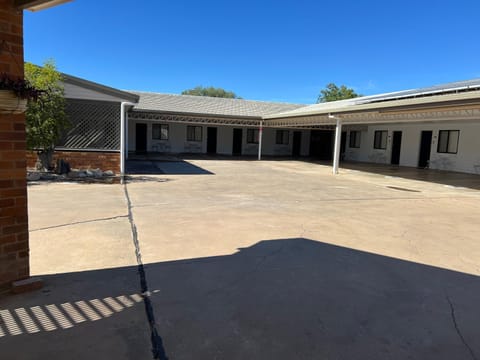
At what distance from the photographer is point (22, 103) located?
9.04ft

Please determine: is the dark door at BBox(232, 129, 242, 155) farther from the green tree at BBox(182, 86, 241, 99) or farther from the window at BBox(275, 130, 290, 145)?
the green tree at BBox(182, 86, 241, 99)

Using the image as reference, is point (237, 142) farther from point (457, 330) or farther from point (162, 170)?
point (457, 330)

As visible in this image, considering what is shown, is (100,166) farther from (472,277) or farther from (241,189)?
(472,277)

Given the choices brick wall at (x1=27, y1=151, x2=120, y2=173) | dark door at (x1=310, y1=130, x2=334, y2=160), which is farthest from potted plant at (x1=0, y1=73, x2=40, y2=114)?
dark door at (x1=310, y1=130, x2=334, y2=160)

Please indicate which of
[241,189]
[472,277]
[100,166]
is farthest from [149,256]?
[100,166]

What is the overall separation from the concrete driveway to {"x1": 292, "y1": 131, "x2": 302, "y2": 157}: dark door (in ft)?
70.9

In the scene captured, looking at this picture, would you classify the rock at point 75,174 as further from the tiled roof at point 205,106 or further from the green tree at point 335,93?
the green tree at point 335,93

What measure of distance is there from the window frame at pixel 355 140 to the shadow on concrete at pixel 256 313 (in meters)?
22.1

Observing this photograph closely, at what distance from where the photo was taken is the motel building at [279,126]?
39.9ft

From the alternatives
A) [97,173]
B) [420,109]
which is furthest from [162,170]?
[420,109]

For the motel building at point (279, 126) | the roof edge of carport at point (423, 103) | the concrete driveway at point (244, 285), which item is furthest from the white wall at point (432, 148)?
the concrete driveway at point (244, 285)

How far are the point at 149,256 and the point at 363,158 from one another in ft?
74.0

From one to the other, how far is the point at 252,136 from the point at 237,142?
127 cm

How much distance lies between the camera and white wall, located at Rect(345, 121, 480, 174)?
674 inches
